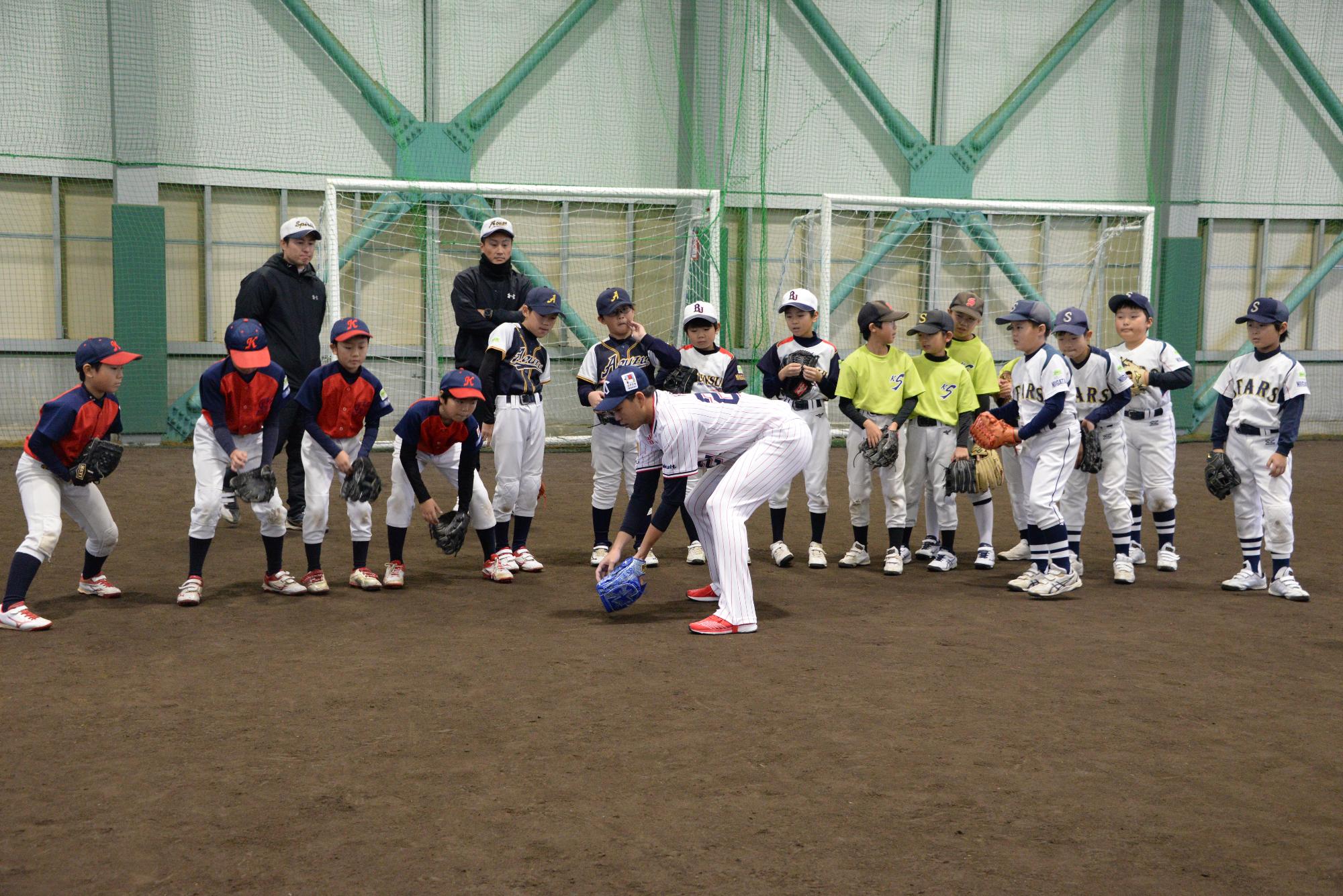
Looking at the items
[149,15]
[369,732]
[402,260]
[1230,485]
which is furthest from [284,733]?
[149,15]

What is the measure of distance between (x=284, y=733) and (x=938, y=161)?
46.3 feet

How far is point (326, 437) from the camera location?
6.82 meters

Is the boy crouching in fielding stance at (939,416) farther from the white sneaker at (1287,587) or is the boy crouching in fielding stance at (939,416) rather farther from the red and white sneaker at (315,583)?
the red and white sneaker at (315,583)

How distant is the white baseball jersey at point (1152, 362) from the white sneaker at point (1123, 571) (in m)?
1.16

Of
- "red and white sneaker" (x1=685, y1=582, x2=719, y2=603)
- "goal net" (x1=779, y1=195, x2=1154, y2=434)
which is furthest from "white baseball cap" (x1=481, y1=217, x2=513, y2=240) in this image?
"goal net" (x1=779, y1=195, x2=1154, y2=434)

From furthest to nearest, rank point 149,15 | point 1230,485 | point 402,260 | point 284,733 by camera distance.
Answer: point 402,260 → point 149,15 → point 1230,485 → point 284,733

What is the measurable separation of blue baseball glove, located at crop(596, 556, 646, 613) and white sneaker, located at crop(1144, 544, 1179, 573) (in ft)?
13.2

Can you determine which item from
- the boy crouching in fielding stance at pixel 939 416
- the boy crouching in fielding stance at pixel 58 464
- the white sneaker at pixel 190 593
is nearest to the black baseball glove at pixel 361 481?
the white sneaker at pixel 190 593

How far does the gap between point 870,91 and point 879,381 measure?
956 cm

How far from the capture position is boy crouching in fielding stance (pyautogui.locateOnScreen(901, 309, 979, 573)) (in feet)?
25.8

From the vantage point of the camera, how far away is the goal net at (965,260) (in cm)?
1611

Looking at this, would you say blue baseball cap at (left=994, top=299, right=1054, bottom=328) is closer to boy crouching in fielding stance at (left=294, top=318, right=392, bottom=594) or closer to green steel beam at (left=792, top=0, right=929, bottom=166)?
boy crouching in fielding stance at (left=294, top=318, right=392, bottom=594)

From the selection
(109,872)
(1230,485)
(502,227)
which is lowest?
(109,872)

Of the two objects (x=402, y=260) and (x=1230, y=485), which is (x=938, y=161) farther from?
(x=1230, y=485)
